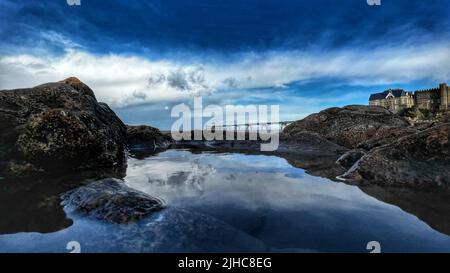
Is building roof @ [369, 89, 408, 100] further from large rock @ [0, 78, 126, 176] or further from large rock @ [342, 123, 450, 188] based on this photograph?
large rock @ [0, 78, 126, 176]

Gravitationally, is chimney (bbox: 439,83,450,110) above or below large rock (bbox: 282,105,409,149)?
above

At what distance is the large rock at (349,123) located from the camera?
13770 mm

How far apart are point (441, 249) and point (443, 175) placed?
11.7 feet

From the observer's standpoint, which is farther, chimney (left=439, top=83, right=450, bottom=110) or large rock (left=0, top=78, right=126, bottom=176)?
chimney (left=439, top=83, right=450, bottom=110)

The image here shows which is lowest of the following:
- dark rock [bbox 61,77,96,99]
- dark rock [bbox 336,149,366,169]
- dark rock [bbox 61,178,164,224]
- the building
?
dark rock [bbox 61,178,164,224]

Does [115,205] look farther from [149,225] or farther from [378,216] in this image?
[378,216]

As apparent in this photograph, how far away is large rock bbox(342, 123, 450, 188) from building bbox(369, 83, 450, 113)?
11391 centimetres

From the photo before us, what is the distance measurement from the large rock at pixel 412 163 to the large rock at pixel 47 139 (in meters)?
6.62

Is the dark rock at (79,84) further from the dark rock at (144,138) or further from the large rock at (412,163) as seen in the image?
the large rock at (412,163)

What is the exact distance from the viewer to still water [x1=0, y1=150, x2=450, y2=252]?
300 cm

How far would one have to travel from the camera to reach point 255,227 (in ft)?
11.4

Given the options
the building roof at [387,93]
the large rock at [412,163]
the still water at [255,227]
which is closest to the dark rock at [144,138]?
the still water at [255,227]

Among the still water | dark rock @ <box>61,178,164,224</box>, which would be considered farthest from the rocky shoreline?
the still water
